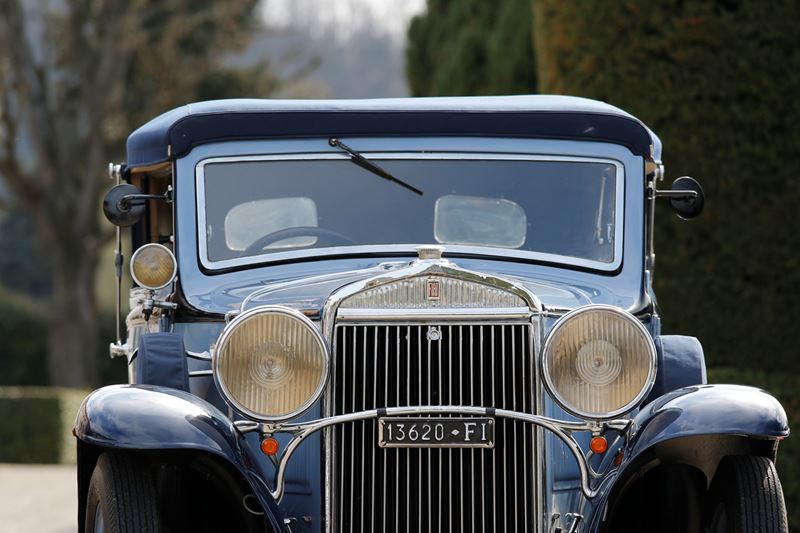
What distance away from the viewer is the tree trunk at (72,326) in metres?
20.6

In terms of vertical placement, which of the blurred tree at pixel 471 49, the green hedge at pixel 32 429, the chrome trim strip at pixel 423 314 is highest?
the blurred tree at pixel 471 49

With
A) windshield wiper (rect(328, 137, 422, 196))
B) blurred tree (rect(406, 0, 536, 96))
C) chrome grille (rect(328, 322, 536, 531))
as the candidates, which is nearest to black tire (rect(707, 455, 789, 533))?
chrome grille (rect(328, 322, 536, 531))

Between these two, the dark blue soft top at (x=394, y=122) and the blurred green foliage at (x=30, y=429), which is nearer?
the dark blue soft top at (x=394, y=122)

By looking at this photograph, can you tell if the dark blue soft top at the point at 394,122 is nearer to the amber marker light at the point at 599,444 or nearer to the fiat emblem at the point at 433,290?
the fiat emblem at the point at 433,290

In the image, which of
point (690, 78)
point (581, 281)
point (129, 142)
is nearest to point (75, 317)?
point (690, 78)

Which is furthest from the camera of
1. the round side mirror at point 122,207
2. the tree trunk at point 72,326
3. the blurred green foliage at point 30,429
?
the tree trunk at point 72,326

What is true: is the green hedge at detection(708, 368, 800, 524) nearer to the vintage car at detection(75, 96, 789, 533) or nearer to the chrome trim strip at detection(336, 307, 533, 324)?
the vintage car at detection(75, 96, 789, 533)

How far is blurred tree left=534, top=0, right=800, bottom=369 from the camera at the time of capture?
344 inches

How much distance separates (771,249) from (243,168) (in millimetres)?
4402

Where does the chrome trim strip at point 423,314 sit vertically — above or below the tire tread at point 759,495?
above

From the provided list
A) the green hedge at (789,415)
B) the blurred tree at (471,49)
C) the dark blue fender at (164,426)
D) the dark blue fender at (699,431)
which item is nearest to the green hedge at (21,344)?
the blurred tree at (471,49)

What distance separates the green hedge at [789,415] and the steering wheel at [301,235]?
390cm

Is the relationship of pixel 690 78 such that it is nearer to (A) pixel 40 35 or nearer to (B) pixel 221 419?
(B) pixel 221 419

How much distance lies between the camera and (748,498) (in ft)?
14.7
